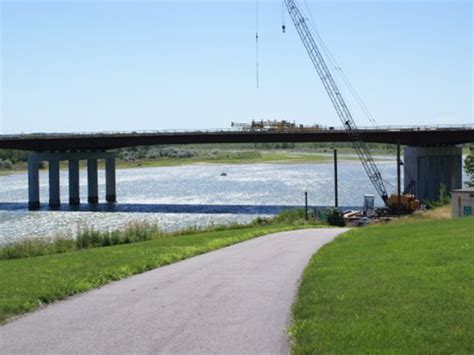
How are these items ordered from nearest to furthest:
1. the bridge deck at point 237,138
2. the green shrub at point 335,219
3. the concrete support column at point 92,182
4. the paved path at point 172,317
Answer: the paved path at point 172,317 → the green shrub at point 335,219 → the bridge deck at point 237,138 → the concrete support column at point 92,182

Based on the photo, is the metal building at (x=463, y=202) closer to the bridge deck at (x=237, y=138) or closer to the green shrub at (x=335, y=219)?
the green shrub at (x=335, y=219)

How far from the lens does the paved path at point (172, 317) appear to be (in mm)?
9727

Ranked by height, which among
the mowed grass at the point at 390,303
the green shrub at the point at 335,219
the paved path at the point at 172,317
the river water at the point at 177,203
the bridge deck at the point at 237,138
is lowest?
the river water at the point at 177,203

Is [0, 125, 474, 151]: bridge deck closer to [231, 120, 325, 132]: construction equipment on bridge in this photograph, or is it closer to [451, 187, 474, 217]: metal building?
[231, 120, 325, 132]: construction equipment on bridge

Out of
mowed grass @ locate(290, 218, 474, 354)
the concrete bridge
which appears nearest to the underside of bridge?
the concrete bridge

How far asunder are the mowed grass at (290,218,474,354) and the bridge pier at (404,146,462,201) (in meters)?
65.4

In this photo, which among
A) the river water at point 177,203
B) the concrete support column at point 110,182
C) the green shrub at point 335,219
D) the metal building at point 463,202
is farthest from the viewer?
the concrete support column at point 110,182

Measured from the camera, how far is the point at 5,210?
76188 millimetres

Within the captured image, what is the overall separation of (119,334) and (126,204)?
73647mm

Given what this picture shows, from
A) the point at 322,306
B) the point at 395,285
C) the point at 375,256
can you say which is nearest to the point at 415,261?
the point at 375,256

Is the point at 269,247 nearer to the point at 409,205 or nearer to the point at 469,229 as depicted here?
the point at 469,229

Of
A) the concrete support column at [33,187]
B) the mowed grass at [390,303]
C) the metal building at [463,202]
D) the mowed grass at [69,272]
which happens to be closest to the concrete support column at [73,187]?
the concrete support column at [33,187]

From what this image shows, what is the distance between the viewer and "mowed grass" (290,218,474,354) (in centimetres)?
895

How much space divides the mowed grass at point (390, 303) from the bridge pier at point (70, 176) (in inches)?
2766
